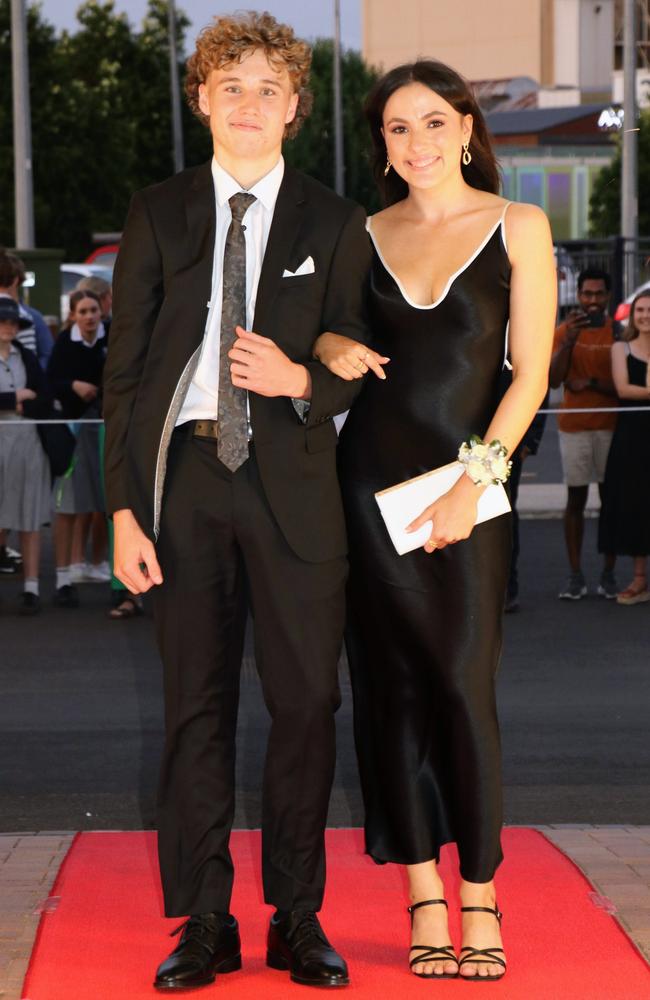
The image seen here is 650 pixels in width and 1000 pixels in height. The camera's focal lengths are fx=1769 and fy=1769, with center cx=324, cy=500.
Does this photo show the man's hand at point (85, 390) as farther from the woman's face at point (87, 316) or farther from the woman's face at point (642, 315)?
the woman's face at point (642, 315)

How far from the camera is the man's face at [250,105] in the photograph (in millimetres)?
3967

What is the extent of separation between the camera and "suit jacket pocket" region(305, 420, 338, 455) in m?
3.99

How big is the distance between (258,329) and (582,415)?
7.70 m

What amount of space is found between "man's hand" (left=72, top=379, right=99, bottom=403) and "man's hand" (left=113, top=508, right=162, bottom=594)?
704 centimetres

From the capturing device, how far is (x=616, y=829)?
5.68m

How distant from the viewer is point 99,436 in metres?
11.1

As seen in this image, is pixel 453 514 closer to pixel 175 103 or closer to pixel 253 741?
pixel 253 741

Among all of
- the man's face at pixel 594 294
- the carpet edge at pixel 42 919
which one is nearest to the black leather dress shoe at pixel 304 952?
the carpet edge at pixel 42 919

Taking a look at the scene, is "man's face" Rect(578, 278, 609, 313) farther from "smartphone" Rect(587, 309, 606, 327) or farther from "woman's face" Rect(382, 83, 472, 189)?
"woman's face" Rect(382, 83, 472, 189)

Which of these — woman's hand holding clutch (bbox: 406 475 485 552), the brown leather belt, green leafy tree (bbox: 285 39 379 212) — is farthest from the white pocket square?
green leafy tree (bbox: 285 39 379 212)

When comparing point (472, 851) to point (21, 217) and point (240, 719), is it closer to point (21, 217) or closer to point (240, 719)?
point (240, 719)

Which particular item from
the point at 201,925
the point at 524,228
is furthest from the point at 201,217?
the point at 201,925

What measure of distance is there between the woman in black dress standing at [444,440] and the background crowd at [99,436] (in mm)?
6515

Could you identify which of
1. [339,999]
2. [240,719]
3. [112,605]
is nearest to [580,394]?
[112,605]
